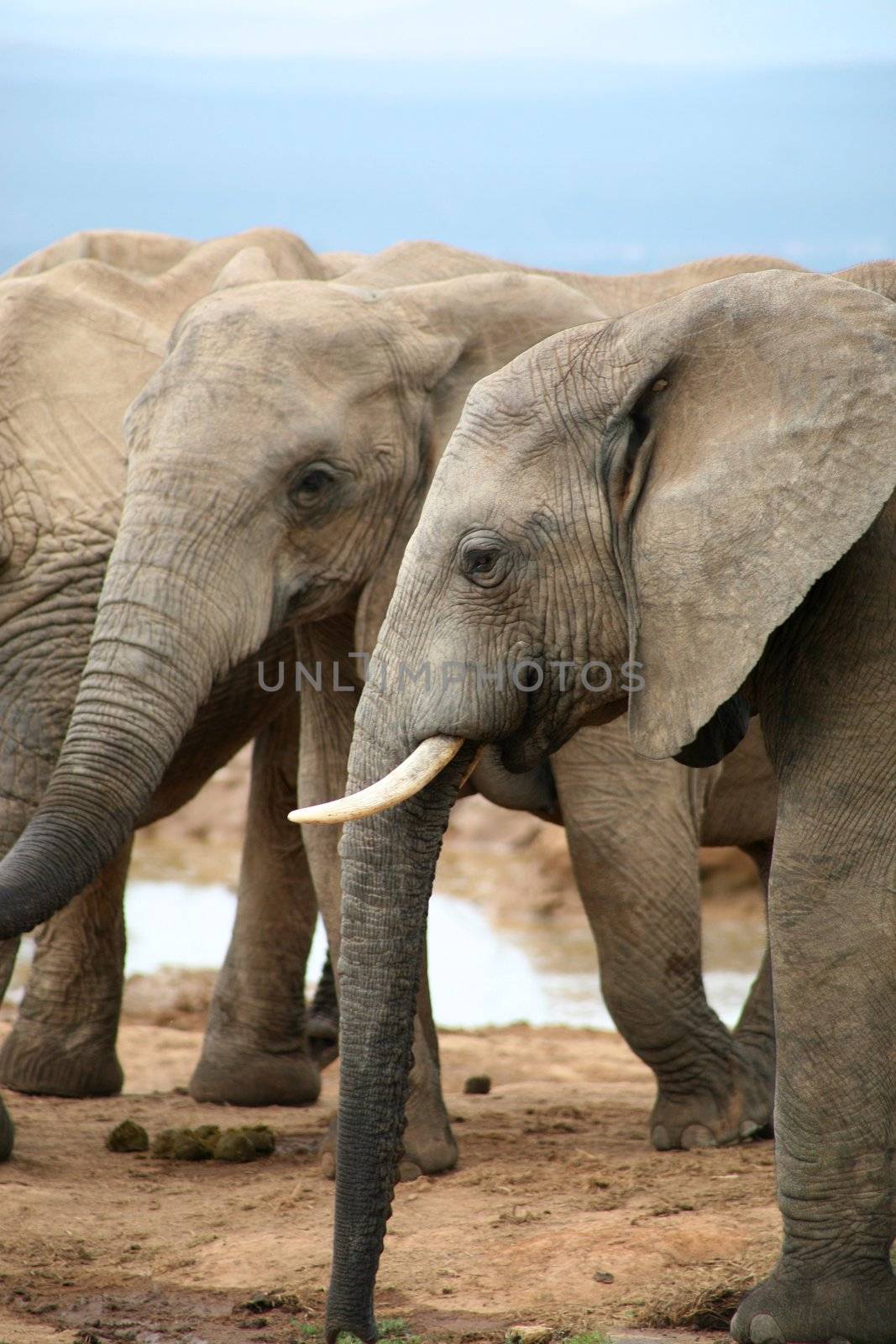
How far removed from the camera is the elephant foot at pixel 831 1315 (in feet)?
11.0

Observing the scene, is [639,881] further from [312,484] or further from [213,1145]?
[213,1145]

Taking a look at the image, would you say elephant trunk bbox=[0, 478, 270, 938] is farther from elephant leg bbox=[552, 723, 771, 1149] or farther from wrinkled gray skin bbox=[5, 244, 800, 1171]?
elephant leg bbox=[552, 723, 771, 1149]

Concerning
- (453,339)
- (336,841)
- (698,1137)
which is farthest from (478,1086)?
(453,339)

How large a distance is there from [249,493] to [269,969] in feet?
6.84

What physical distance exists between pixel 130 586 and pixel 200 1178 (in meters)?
1.58

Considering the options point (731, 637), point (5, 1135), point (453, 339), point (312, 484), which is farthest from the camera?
point (5, 1135)

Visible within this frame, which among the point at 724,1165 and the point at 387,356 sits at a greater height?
the point at 387,356

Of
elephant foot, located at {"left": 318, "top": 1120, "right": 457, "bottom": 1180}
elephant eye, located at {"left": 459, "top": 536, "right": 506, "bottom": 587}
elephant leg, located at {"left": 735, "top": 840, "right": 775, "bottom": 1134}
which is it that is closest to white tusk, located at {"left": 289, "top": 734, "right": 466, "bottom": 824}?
elephant eye, located at {"left": 459, "top": 536, "right": 506, "bottom": 587}

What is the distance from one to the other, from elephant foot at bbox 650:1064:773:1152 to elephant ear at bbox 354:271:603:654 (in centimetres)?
142

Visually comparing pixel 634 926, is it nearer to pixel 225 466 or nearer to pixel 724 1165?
pixel 724 1165

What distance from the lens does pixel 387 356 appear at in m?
4.84

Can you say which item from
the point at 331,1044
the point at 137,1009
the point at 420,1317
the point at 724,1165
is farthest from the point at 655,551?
the point at 137,1009

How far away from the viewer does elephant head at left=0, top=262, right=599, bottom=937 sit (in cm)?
453

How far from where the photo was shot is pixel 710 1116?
17.0 ft
